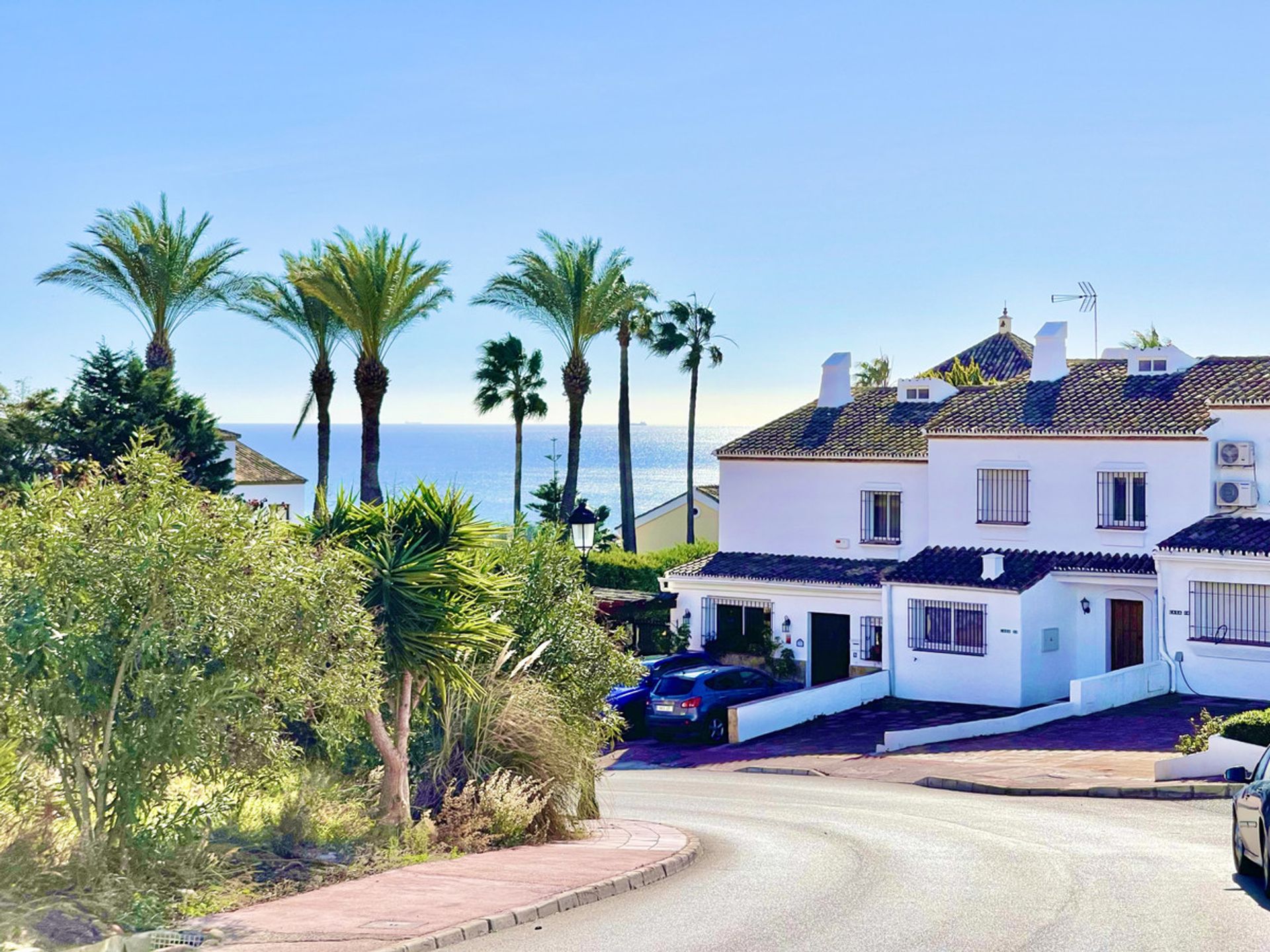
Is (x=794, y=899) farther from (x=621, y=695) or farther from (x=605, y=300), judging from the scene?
(x=605, y=300)

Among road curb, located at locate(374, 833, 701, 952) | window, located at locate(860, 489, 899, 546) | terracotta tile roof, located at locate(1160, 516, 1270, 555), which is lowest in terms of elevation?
road curb, located at locate(374, 833, 701, 952)

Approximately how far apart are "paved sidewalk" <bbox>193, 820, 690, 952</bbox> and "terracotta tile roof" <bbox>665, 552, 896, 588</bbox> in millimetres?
21193

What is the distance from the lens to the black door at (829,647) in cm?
3694

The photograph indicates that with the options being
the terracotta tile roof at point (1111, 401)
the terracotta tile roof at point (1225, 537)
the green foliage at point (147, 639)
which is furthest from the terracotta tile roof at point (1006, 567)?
the green foliage at point (147, 639)

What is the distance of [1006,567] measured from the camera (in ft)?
112

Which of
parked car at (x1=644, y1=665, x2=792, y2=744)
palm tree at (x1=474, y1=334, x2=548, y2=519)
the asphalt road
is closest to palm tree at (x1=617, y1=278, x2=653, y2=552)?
palm tree at (x1=474, y1=334, x2=548, y2=519)

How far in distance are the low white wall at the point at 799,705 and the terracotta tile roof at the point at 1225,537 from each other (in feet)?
23.8

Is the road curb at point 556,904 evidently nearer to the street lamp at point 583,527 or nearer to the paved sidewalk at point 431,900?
the paved sidewalk at point 431,900

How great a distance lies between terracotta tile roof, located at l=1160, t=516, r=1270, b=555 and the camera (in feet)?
96.6

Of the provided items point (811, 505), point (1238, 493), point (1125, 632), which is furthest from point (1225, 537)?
point (811, 505)

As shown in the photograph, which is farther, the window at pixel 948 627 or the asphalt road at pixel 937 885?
the window at pixel 948 627

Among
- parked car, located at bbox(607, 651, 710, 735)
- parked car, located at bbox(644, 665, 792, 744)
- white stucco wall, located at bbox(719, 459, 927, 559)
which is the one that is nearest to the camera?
parked car, located at bbox(644, 665, 792, 744)

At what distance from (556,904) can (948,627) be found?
884 inches

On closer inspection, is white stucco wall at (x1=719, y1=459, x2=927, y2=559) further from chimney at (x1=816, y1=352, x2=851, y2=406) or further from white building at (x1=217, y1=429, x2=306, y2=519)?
white building at (x1=217, y1=429, x2=306, y2=519)
